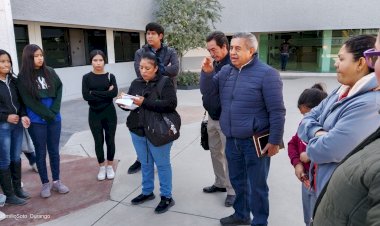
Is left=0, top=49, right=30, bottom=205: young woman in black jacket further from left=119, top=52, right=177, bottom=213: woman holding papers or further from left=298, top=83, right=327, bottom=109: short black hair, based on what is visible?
left=298, top=83, right=327, bottom=109: short black hair

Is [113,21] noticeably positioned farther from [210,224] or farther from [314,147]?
[314,147]

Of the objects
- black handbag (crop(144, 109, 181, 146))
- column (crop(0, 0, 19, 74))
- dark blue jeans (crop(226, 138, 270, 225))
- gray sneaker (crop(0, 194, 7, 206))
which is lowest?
gray sneaker (crop(0, 194, 7, 206))

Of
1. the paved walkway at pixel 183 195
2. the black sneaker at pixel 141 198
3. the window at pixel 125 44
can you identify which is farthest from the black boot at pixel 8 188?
the window at pixel 125 44

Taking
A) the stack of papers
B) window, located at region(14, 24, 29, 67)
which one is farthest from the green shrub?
the stack of papers

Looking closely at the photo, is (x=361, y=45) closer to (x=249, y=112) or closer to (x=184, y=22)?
(x=249, y=112)

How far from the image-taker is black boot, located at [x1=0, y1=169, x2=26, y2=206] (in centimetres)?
337

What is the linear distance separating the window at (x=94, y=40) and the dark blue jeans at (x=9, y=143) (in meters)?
8.34

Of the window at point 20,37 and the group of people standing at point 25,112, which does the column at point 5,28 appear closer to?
the group of people standing at point 25,112

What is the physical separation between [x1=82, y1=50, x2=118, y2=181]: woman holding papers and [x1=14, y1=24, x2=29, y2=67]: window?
232 inches

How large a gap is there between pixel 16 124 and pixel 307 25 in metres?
14.9

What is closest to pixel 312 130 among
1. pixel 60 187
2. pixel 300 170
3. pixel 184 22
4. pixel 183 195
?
pixel 300 170

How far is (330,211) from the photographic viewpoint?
3.35 ft

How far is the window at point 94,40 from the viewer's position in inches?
442

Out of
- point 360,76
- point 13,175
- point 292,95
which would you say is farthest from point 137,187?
point 292,95
